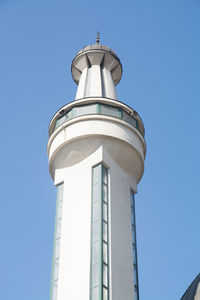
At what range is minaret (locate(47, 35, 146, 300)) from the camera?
15109 millimetres

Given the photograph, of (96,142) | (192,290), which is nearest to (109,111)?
(96,142)

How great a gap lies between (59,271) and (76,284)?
822 millimetres

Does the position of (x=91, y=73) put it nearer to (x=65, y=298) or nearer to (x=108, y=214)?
(x=108, y=214)

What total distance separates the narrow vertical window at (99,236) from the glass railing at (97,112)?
2110 mm

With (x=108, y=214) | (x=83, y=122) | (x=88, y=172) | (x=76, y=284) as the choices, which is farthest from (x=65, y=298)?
(x=83, y=122)

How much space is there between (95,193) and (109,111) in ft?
10.6

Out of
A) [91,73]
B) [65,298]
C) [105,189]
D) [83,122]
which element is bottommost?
[65,298]

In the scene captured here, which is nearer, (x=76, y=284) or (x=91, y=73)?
(x=76, y=284)

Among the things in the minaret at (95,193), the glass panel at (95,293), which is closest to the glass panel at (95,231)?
the minaret at (95,193)

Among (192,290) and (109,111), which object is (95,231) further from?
(192,290)

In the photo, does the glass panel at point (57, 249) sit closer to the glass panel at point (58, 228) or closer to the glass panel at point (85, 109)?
the glass panel at point (58, 228)

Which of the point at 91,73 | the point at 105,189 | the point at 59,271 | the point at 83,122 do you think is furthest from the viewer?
the point at 91,73

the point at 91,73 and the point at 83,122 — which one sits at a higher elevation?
the point at 91,73

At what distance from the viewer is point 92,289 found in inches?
574
